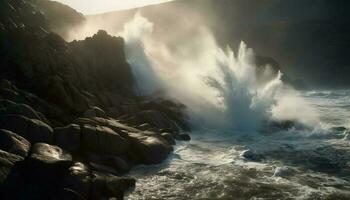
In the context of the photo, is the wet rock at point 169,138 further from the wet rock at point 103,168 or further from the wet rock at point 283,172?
the wet rock at point 283,172

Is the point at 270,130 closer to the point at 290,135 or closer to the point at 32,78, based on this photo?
the point at 290,135

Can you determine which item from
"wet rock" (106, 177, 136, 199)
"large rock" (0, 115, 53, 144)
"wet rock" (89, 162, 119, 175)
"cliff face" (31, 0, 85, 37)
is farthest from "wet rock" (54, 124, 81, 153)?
"cliff face" (31, 0, 85, 37)

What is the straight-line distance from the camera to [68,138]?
2266 cm

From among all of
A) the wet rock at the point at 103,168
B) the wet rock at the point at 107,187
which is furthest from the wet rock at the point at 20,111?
the wet rock at the point at 107,187

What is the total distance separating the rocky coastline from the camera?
1775cm

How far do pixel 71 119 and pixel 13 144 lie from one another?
807 centimetres

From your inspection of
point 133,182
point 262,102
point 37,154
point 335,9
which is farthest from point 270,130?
point 335,9

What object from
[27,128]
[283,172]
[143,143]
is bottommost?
[283,172]

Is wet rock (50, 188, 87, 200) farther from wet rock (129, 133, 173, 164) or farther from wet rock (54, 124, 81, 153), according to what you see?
wet rock (129, 133, 173, 164)

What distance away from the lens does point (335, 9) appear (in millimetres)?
128750

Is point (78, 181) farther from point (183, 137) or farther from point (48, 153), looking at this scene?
point (183, 137)

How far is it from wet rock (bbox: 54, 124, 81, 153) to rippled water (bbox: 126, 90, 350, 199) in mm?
3334

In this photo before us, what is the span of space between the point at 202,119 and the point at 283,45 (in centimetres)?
8737

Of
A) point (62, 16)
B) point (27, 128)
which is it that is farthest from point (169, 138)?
point (62, 16)
